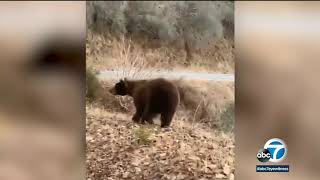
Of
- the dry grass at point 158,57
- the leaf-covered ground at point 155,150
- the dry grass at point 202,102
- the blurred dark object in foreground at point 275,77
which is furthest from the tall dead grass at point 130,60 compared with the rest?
the blurred dark object in foreground at point 275,77

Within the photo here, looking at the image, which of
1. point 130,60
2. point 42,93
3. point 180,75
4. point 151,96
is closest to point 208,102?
point 180,75

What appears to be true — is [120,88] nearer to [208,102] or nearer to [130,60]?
[130,60]

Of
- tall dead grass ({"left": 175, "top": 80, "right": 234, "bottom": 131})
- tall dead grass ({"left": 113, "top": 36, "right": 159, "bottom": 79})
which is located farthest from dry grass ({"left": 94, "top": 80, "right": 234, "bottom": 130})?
tall dead grass ({"left": 113, "top": 36, "right": 159, "bottom": 79})

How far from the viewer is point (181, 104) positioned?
8.41ft

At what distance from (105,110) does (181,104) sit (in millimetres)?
429

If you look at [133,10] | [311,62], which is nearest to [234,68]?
[311,62]

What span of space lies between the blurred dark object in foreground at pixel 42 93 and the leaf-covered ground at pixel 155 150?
111mm

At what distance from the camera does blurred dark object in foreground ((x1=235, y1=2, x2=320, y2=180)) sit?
256cm

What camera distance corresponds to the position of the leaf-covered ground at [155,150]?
8.38 feet

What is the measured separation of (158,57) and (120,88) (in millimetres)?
276

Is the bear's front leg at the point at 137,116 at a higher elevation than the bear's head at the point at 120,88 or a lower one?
lower

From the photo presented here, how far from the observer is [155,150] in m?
2.57

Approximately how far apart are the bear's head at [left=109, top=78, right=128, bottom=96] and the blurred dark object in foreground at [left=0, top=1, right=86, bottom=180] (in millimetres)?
177

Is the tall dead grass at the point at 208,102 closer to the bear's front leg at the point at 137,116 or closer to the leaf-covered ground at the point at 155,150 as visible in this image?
the leaf-covered ground at the point at 155,150
